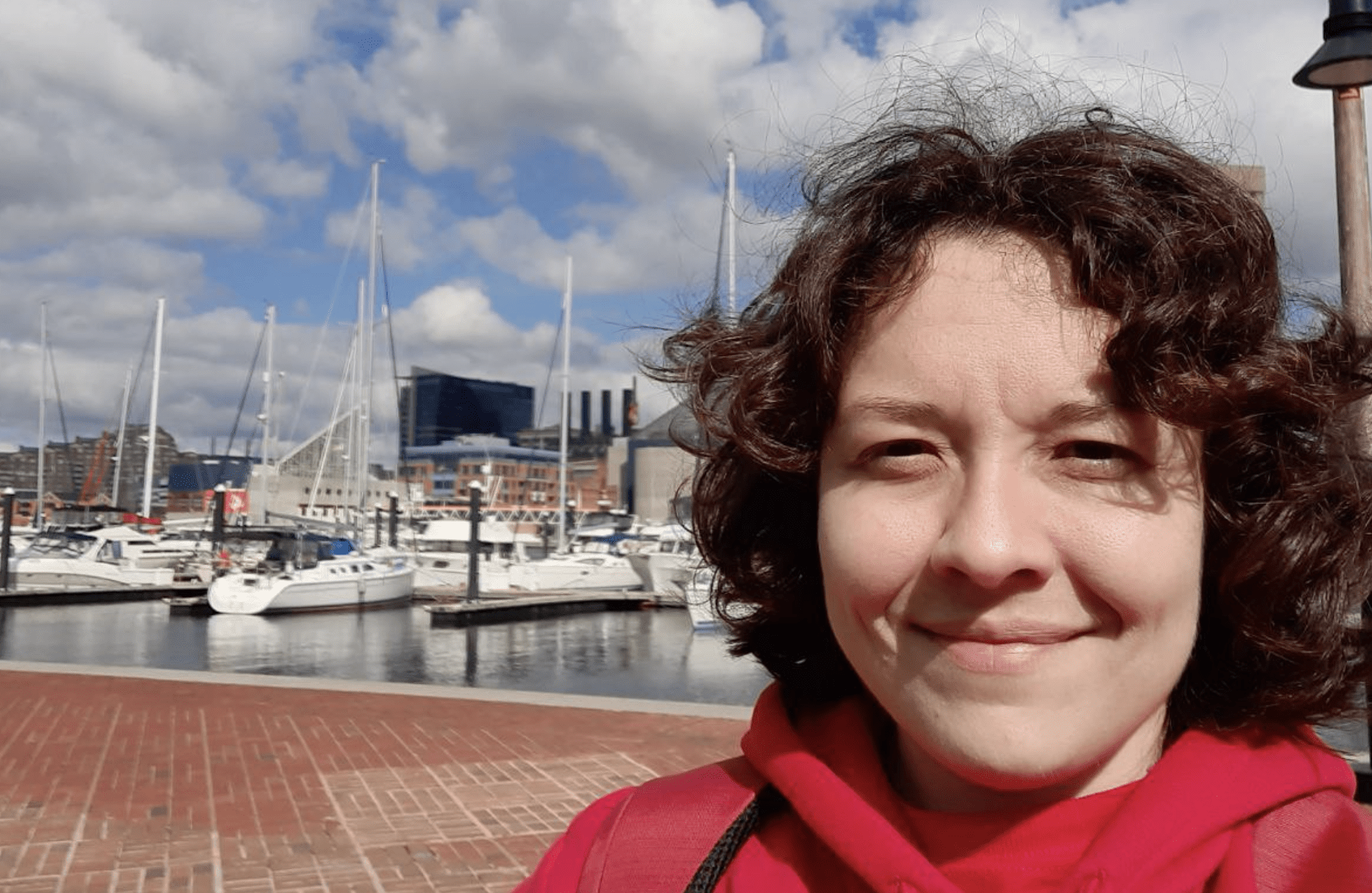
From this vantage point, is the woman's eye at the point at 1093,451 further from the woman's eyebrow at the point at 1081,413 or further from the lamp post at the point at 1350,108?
the lamp post at the point at 1350,108

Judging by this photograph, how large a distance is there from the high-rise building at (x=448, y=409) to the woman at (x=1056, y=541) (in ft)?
476

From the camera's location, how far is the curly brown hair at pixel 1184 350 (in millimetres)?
938

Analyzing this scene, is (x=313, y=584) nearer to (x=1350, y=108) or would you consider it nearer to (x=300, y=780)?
(x=300, y=780)

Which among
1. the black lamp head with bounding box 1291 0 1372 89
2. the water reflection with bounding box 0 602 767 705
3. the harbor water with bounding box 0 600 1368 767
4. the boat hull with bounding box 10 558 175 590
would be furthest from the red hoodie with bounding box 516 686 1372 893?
the boat hull with bounding box 10 558 175 590

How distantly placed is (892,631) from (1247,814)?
12.2 inches

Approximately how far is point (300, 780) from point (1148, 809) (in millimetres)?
6522

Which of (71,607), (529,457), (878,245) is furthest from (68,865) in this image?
(529,457)

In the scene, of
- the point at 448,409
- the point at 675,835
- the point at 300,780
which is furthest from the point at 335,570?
the point at 448,409

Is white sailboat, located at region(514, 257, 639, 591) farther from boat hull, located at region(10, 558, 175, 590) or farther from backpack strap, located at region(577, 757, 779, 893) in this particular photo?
backpack strap, located at region(577, 757, 779, 893)

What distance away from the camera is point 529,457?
11969 cm

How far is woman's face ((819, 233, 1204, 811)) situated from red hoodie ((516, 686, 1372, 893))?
4 cm

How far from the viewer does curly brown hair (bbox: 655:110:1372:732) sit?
0.94 m

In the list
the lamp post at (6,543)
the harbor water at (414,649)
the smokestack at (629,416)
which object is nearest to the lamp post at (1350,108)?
the harbor water at (414,649)

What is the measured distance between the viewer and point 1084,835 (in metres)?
0.93
